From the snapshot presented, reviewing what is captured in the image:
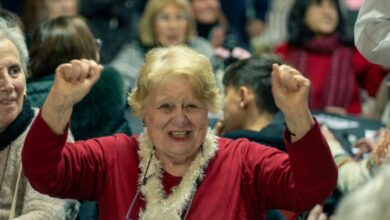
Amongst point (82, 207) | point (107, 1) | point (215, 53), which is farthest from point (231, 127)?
point (107, 1)

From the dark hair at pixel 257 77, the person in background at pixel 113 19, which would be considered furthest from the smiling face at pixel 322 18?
the dark hair at pixel 257 77

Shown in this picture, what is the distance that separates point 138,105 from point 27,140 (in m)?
0.40

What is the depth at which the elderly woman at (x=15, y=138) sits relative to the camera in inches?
109

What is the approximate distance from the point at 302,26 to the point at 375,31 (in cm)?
292

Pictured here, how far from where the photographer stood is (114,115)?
342 centimetres

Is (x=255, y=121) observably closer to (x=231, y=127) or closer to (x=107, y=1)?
(x=231, y=127)

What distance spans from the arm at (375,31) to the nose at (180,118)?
0.66m

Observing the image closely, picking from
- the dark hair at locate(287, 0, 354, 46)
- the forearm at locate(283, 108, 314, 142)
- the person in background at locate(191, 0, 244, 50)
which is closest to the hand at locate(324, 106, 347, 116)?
the dark hair at locate(287, 0, 354, 46)

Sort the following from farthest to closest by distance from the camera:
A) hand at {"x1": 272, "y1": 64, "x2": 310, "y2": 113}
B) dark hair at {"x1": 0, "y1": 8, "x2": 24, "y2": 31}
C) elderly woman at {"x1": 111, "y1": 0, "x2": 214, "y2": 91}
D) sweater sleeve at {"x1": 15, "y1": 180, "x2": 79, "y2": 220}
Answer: elderly woman at {"x1": 111, "y1": 0, "x2": 214, "y2": 91}, dark hair at {"x1": 0, "y1": 8, "x2": 24, "y2": 31}, sweater sleeve at {"x1": 15, "y1": 180, "x2": 79, "y2": 220}, hand at {"x1": 272, "y1": 64, "x2": 310, "y2": 113}

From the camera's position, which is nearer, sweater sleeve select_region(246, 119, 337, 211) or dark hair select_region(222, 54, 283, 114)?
sweater sleeve select_region(246, 119, 337, 211)

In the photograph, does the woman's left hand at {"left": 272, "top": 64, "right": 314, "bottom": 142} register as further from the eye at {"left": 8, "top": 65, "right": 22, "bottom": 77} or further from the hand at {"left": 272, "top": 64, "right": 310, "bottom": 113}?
the eye at {"left": 8, "top": 65, "right": 22, "bottom": 77}

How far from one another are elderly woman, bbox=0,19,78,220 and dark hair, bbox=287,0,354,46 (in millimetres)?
3076

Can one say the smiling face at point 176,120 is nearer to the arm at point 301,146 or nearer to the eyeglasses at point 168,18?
the arm at point 301,146

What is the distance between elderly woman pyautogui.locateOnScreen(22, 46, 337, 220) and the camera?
7.78ft
